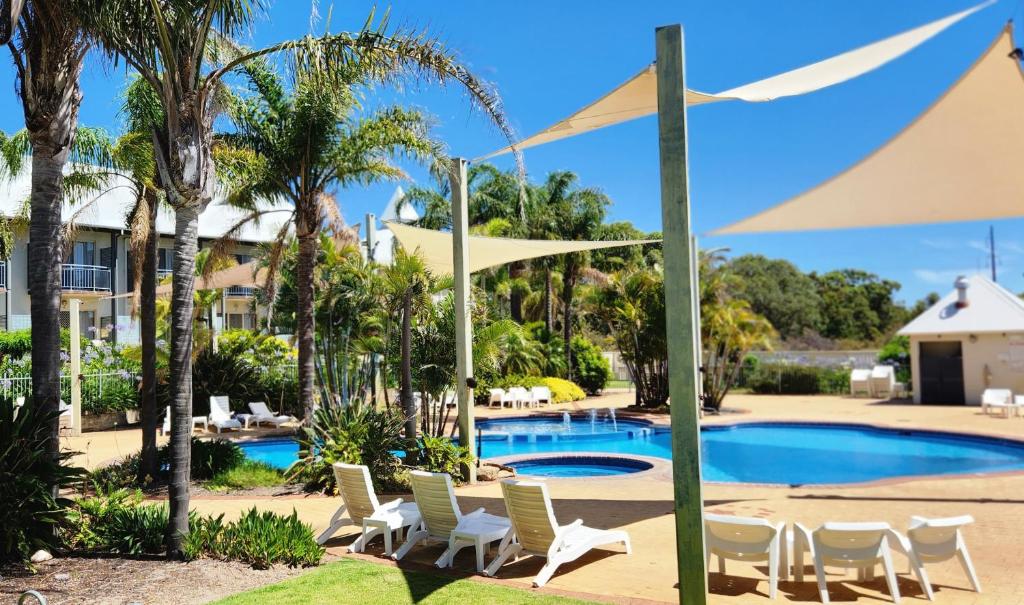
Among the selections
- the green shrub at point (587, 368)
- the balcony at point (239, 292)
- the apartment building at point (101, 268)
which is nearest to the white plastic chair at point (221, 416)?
the apartment building at point (101, 268)

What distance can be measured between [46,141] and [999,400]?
19866mm

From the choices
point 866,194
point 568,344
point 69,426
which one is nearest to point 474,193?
point 568,344

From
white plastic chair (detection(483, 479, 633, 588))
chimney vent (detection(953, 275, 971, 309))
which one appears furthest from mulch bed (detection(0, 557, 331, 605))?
chimney vent (detection(953, 275, 971, 309))

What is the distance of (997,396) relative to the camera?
18.3 metres

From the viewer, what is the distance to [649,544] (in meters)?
6.96

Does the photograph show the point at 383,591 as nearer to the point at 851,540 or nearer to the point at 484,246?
the point at 851,540

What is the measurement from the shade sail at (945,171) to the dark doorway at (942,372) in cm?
1302

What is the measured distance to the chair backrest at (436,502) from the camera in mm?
6625

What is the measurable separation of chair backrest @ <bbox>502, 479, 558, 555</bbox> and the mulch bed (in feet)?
5.90

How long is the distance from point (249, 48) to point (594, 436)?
11291mm

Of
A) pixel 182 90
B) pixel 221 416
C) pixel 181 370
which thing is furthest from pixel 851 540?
pixel 221 416

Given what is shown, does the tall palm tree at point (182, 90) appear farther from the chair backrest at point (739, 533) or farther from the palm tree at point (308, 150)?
the chair backrest at point (739, 533)

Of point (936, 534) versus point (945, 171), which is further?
point (945, 171)

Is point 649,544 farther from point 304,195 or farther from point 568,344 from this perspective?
point 568,344
